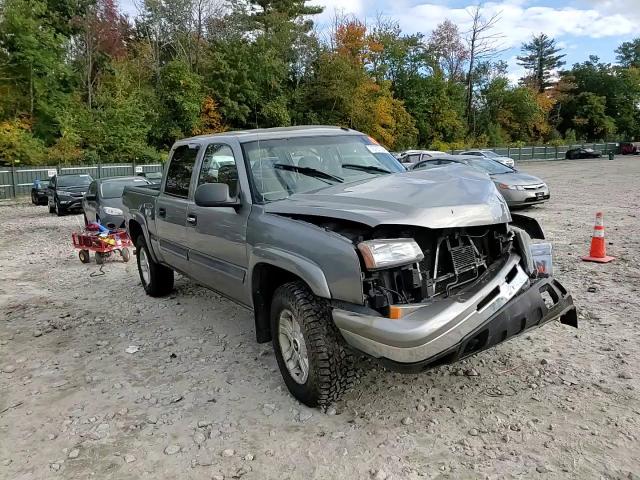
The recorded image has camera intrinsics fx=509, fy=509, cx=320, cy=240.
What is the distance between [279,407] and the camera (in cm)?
367

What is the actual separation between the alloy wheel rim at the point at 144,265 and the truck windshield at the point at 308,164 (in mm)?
3111

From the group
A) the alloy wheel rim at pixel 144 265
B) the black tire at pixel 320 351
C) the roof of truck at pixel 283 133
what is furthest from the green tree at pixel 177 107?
the black tire at pixel 320 351

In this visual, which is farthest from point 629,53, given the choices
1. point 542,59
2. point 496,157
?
point 496,157

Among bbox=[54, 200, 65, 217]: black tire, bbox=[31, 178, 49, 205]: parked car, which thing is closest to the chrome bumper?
bbox=[54, 200, 65, 217]: black tire

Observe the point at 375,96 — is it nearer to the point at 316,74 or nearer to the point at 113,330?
the point at 316,74

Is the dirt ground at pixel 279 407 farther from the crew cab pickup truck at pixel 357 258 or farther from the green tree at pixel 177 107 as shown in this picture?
the green tree at pixel 177 107

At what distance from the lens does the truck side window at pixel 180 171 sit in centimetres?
520

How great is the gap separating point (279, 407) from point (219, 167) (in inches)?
86.4

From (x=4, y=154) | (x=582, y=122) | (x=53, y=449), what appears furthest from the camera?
(x=582, y=122)

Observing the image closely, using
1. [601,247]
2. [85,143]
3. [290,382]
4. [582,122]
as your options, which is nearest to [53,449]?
[290,382]

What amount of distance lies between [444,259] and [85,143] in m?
36.6

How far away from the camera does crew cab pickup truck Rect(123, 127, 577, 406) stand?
9.79 ft

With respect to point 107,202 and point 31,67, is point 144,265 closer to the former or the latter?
point 107,202

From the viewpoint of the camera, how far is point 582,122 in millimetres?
68750
